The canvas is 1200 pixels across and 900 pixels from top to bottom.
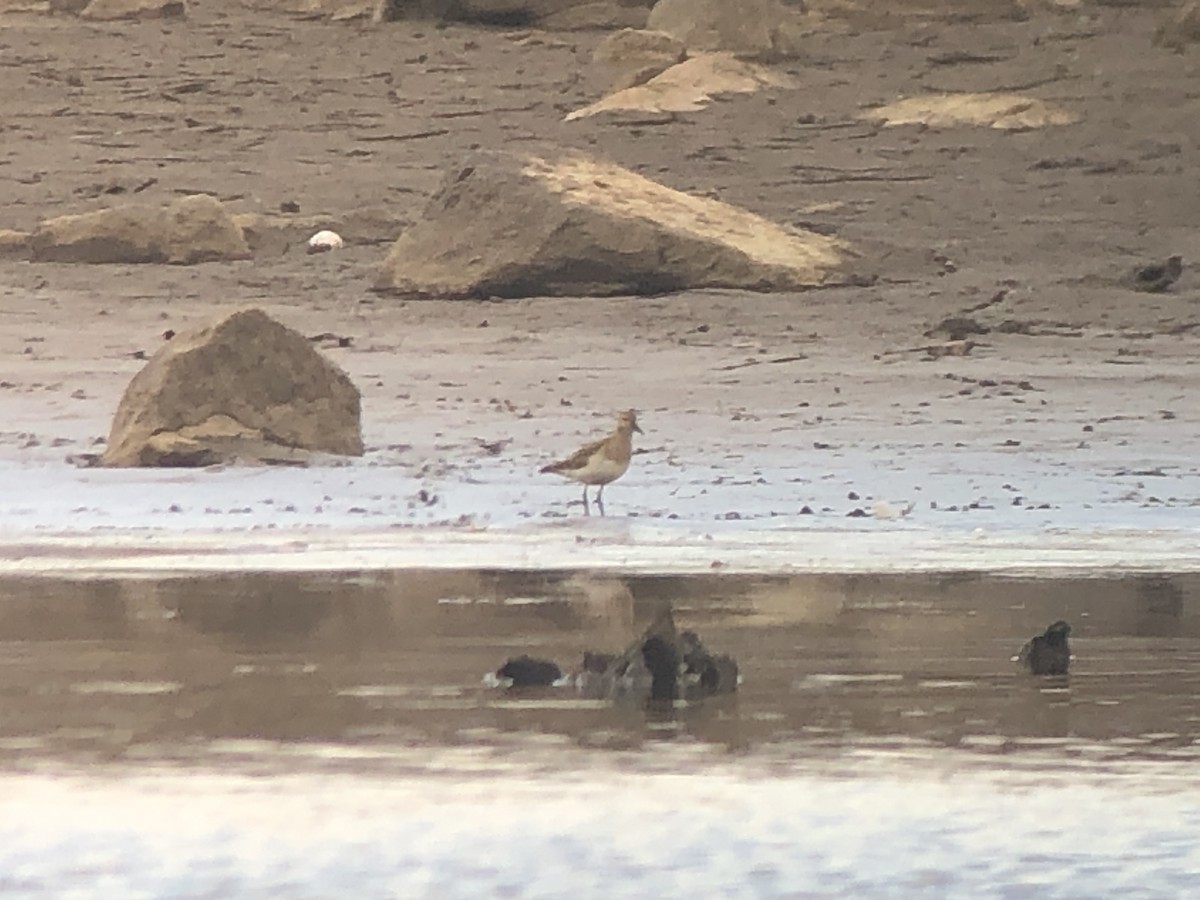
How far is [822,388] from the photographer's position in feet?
34.6

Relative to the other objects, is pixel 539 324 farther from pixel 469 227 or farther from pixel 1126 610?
pixel 1126 610

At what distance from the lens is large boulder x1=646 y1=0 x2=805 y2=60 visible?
1755 cm

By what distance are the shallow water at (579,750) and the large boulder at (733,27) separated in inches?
458

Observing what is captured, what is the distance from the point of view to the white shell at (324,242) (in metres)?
14.1

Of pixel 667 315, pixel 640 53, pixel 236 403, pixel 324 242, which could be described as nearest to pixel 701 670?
pixel 236 403

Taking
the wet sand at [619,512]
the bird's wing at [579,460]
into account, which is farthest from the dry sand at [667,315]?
the bird's wing at [579,460]

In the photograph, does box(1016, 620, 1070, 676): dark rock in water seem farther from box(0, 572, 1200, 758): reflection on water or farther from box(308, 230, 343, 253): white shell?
box(308, 230, 343, 253): white shell

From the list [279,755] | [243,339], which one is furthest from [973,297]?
[279,755]

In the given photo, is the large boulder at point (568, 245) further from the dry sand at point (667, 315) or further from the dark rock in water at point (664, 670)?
the dark rock in water at point (664, 670)

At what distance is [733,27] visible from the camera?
57.9ft

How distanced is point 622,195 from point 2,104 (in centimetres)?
586

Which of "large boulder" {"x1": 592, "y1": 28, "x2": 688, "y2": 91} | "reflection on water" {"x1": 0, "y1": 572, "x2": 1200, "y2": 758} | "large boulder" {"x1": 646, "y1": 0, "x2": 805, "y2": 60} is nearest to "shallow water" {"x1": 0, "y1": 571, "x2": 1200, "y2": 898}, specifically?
"reflection on water" {"x1": 0, "y1": 572, "x2": 1200, "y2": 758}

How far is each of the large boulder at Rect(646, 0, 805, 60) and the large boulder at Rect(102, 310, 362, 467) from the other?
28.8ft

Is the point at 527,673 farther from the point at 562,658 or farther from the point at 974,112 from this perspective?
the point at 974,112
